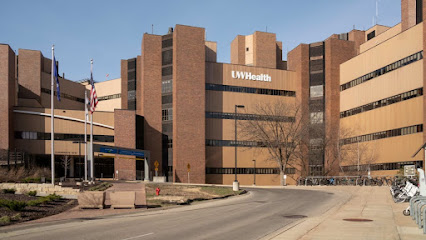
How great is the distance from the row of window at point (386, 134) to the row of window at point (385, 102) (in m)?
4.03

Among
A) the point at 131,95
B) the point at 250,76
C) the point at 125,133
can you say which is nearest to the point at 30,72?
Answer: the point at 131,95

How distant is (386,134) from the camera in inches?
2598

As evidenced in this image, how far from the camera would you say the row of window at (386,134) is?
196 feet

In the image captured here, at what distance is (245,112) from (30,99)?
3816 cm

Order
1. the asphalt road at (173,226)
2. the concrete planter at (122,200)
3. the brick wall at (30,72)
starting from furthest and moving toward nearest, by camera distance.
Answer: the brick wall at (30,72), the concrete planter at (122,200), the asphalt road at (173,226)

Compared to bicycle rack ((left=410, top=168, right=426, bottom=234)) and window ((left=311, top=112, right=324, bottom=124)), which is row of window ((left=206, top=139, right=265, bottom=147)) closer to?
window ((left=311, top=112, right=324, bottom=124))

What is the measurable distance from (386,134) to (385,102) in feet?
15.5

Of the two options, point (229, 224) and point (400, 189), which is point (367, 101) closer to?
point (400, 189)

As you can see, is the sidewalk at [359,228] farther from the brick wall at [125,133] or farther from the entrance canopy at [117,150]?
the brick wall at [125,133]

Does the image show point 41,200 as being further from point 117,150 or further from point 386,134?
point 386,134

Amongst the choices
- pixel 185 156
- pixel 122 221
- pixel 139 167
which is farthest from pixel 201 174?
pixel 122 221

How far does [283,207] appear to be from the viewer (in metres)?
23.9

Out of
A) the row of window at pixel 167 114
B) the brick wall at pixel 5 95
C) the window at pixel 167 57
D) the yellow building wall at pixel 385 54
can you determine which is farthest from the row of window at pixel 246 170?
the brick wall at pixel 5 95

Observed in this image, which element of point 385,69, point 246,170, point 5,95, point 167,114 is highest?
point 385,69
